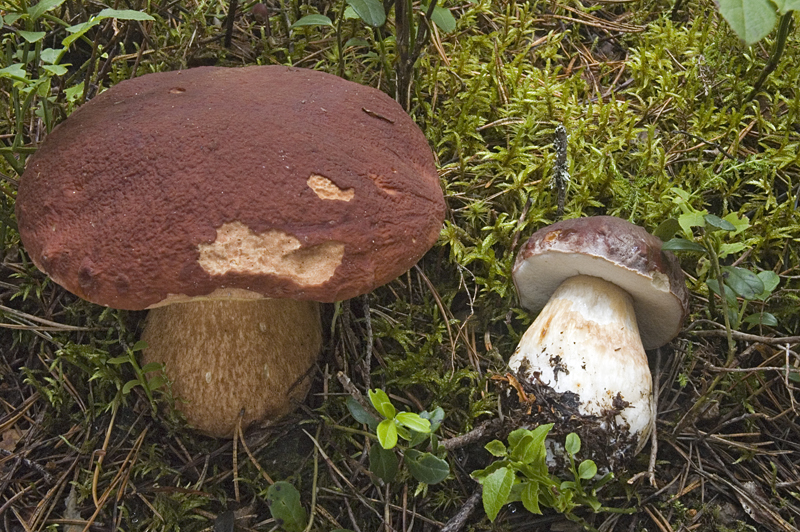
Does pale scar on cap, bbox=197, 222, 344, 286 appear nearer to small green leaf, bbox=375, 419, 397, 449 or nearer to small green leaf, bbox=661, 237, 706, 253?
small green leaf, bbox=375, 419, 397, 449

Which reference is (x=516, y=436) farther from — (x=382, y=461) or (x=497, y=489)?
(x=382, y=461)

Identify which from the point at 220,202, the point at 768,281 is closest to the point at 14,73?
the point at 220,202

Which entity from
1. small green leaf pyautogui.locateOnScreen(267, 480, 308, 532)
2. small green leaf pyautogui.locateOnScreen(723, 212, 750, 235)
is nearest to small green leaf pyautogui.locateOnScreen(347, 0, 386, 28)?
small green leaf pyautogui.locateOnScreen(723, 212, 750, 235)

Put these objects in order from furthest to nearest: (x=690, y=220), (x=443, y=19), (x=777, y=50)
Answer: (x=443, y=19)
(x=777, y=50)
(x=690, y=220)

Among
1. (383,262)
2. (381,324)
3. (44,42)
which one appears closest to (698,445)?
(381,324)

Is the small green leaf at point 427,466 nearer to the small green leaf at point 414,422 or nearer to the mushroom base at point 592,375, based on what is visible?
the small green leaf at point 414,422

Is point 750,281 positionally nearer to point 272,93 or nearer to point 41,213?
point 272,93
